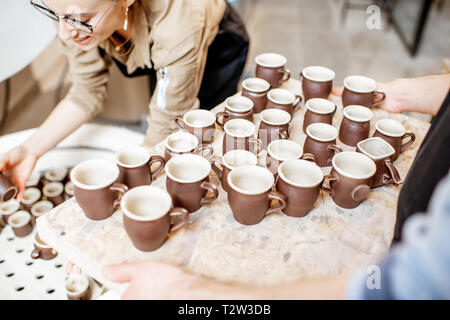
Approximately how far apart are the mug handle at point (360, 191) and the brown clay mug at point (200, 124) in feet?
1.64

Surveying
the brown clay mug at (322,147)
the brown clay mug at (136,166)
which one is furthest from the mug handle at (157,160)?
the brown clay mug at (322,147)

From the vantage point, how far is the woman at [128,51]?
1.24m

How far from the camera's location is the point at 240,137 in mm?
1182

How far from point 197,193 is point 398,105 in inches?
Result: 36.1

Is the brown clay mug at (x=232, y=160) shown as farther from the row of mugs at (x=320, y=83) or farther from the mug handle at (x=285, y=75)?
the mug handle at (x=285, y=75)

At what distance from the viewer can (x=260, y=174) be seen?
1.07 m

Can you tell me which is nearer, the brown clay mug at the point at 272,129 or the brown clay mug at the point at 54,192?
the brown clay mug at the point at 272,129

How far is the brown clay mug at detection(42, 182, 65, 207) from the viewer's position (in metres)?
1.76

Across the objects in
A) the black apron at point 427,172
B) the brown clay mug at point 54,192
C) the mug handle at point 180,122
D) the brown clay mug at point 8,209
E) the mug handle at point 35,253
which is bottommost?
the brown clay mug at point 54,192

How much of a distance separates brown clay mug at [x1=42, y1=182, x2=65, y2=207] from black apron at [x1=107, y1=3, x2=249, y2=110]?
61 centimetres

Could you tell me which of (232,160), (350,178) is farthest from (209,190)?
(350,178)

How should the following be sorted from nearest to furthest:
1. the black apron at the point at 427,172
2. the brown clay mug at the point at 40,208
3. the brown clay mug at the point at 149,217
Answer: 1. the black apron at the point at 427,172
2. the brown clay mug at the point at 149,217
3. the brown clay mug at the point at 40,208

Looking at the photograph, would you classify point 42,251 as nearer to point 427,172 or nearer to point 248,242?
point 248,242

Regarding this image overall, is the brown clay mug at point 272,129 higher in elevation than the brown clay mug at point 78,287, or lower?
higher
